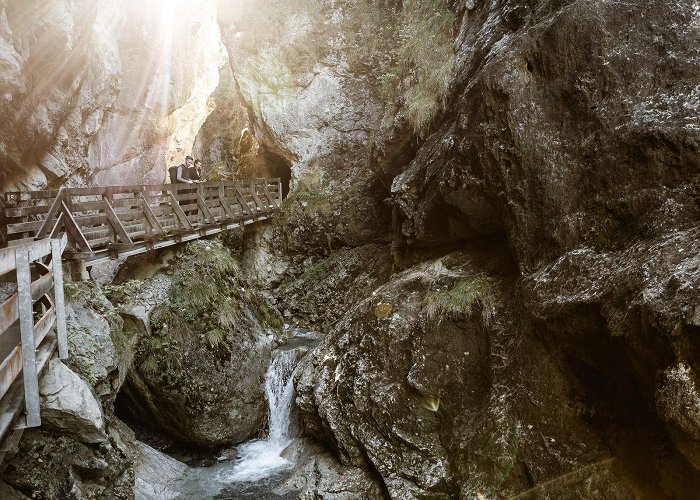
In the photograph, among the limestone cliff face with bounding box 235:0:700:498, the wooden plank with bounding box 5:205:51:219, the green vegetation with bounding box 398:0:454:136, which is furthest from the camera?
the green vegetation with bounding box 398:0:454:136

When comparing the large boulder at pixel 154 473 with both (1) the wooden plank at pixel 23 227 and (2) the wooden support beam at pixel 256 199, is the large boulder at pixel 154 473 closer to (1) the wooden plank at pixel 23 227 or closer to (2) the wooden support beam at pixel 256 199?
(1) the wooden plank at pixel 23 227

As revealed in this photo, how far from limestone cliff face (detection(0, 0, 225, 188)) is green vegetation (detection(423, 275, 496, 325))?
10295 mm

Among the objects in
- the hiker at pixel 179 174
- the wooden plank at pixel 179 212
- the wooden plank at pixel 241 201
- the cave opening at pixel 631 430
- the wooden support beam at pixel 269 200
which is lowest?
the cave opening at pixel 631 430

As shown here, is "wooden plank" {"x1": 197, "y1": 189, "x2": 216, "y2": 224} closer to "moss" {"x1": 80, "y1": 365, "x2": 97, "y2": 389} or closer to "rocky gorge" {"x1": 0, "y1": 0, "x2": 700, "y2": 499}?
"rocky gorge" {"x1": 0, "y1": 0, "x2": 700, "y2": 499}

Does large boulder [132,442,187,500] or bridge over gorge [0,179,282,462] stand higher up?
bridge over gorge [0,179,282,462]

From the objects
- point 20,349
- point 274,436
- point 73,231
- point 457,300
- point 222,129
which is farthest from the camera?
point 222,129

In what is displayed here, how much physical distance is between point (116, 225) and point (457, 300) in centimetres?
645

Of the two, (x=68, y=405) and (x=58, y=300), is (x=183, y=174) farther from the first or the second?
(x=68, y=405)

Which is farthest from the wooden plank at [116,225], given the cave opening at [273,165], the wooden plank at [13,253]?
the cave opening at [273,165]

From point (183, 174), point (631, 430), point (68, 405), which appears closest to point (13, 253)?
point (68, 405)

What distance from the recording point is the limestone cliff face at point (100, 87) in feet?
36.7

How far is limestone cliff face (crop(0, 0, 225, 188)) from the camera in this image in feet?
36.7

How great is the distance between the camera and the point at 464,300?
303 inches

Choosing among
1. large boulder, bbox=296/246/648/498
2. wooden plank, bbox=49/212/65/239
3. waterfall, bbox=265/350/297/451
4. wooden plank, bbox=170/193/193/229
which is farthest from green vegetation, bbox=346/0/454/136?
wooden plank, bbox=49/212/65/239
